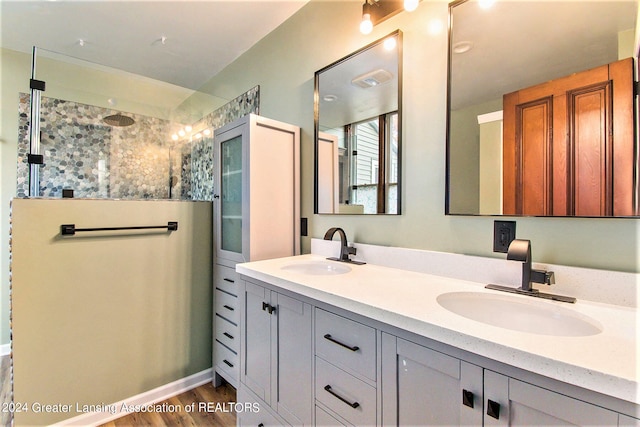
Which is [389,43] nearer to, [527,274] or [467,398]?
[527,274]

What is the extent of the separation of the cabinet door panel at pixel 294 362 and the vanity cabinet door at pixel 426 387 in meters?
0.37

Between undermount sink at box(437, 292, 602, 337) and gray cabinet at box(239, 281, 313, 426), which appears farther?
gray cabinet at box(239, 281, 313, 426)

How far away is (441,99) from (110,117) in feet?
7.66

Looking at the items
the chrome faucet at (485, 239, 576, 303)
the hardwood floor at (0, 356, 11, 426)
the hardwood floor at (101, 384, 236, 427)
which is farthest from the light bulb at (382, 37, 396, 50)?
the hardwood floor at (0, 356, 11, 426)

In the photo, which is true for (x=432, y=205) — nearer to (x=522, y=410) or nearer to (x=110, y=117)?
(x=522, y=410)

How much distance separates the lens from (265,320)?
1.37m

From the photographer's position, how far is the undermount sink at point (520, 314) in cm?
83

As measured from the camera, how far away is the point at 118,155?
85.7 inches

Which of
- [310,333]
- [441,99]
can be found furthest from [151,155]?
[441,99]

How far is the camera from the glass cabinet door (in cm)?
197

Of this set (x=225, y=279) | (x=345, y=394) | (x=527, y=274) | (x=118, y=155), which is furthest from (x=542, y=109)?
(x=118, y=155)

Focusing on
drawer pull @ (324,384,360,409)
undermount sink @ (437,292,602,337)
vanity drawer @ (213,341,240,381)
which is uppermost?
undermount sink @ (437,292,602,337)

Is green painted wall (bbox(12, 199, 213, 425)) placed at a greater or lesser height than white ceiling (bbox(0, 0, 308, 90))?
lesser

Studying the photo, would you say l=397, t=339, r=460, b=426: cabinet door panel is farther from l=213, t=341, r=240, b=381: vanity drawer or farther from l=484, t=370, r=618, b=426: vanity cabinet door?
l=213, t=341, r=240, b=381: vanity drawer
